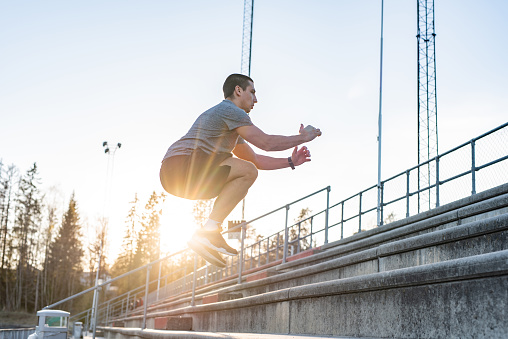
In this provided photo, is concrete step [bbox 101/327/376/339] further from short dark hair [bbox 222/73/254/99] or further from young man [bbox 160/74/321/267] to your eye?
short dark hair [bbox 222/73/254/99]

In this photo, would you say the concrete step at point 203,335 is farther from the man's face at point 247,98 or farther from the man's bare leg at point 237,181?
the man's face at point 247,98

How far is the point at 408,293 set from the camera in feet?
8.90

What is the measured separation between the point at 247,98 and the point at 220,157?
1.55 ft

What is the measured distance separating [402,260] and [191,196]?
154cm

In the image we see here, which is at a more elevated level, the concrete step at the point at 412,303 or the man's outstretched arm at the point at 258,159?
the man's outstretched arm at the point at 258,159

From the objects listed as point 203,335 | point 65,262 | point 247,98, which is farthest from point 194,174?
point 65,262

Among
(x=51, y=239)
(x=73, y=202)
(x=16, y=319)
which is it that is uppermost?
(x=73, y=202)

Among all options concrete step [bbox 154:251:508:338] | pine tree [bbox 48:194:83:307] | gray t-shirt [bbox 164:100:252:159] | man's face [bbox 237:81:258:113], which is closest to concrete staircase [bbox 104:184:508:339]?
concrete step [bbox 154:251:508:338]

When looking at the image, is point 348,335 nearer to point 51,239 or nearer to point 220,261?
point 220,261

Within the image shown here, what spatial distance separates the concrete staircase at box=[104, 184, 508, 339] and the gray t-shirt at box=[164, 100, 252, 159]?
1.15m

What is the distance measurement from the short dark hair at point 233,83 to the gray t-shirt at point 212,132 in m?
0.18

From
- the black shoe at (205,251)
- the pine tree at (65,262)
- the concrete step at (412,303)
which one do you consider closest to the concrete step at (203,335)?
the concrete step at (412,303)

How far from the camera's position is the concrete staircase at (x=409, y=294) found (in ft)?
7.47

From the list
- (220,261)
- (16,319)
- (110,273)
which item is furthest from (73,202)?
(220,261)
